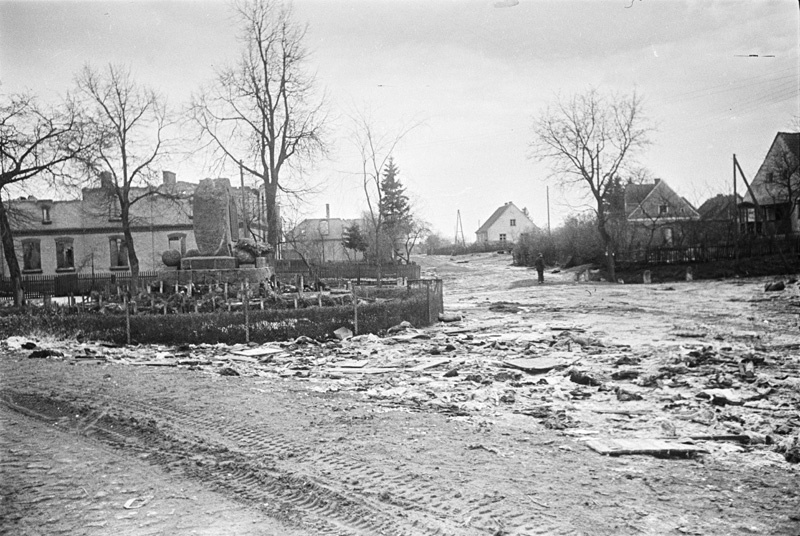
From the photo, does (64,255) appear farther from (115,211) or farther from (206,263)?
(206,263)

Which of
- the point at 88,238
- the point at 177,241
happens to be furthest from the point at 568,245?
the point at 88,238

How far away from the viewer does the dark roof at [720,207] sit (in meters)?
40.2

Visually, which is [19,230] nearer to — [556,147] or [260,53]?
[260,53]

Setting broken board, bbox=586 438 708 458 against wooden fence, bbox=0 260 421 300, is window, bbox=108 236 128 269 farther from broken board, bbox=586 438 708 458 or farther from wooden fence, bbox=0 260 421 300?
broken board, bbox=586 438 708 458

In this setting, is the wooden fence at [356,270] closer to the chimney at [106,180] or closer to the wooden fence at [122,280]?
the wooden fence at [122,280]

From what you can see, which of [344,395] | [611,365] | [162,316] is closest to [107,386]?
[344,395]

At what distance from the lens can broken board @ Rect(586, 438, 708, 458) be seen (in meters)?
5.23

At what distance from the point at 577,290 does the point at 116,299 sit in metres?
19.2

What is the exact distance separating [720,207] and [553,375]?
44.9 metres

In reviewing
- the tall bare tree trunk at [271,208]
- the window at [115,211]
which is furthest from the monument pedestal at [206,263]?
the window at [115,211]

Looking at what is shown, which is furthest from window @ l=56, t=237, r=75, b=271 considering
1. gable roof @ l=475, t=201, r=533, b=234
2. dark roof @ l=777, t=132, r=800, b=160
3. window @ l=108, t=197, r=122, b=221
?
gable roof @ l=475, t=201, r=533, b=234

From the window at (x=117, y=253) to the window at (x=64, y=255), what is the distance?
269cm

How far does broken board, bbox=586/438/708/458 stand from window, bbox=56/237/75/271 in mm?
44758

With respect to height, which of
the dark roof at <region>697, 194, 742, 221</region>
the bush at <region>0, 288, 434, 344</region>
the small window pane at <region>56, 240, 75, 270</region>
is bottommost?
the bush at <region>0, 288, 434, 344</region>
